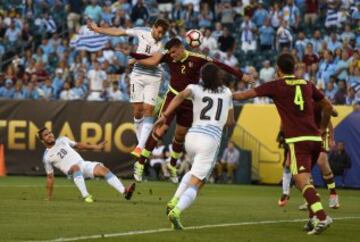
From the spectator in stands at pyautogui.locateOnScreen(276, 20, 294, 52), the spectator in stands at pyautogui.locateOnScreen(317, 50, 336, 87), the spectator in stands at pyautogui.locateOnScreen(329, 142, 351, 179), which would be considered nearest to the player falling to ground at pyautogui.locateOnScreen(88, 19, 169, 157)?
the spectator in stands at pyautogui.locateOnScreen(329, 142, 351, 179)

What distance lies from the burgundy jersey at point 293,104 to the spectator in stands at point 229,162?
15.8 m

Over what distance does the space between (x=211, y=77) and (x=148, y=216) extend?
2968 millimetres

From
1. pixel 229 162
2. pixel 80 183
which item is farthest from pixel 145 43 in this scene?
pixel 229 162

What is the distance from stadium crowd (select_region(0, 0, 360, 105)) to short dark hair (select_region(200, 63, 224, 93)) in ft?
51.5

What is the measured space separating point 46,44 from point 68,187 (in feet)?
44.1

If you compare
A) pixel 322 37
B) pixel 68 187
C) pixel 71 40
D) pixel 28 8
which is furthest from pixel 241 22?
pixel 68 187

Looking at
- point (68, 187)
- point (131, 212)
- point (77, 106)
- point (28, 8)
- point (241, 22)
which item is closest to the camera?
point (131, 212)

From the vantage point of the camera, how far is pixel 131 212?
17375 millimetres

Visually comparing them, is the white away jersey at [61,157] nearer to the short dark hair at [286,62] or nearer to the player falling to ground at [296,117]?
the player falling to ground at [296,117]

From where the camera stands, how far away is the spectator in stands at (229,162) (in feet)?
102

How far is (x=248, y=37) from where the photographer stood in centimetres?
3481

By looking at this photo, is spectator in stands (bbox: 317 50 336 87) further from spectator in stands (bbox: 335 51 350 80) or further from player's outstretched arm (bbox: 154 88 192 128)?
player's outstretched arm (bbox: 154 88 192 128)

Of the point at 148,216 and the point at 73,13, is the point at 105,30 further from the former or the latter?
the point at 73,13

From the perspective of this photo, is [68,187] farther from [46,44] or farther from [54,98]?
[46,44]
